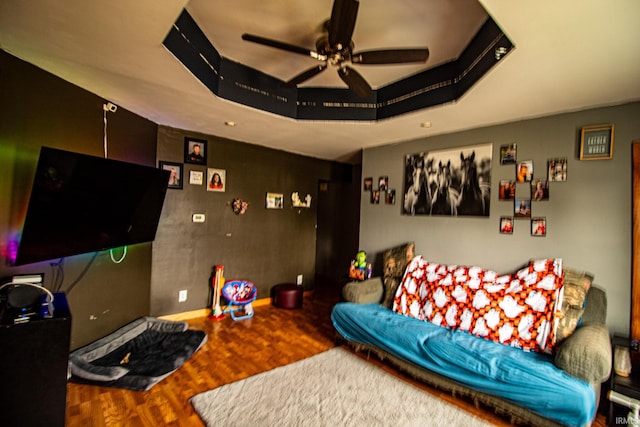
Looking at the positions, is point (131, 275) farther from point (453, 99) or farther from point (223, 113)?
point (453, 99)

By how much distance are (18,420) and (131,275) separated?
177 cm

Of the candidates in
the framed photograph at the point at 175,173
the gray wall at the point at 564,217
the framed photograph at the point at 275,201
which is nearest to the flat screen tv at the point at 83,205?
the framed photograph at the point at 175,173

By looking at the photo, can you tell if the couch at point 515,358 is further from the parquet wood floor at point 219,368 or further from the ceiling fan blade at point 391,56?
the ceiling fan blade at point 391,56

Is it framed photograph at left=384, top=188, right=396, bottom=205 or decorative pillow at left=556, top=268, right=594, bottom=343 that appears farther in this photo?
framed photograph at left=384, top=188, right=396, bottom=205

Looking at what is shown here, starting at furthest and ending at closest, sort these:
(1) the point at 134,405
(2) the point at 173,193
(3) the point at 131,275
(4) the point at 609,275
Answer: (2) the point at 173,193, (3) the point at 131,275, (4) the point at 609,275, (1) the point at 134,405

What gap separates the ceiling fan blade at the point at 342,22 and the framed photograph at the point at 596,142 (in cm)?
212

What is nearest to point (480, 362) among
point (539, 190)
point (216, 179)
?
point (539, 190)

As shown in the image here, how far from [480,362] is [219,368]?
6.83 ft

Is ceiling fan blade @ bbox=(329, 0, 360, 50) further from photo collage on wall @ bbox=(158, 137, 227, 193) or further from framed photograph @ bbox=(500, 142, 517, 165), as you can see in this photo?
photo collage on wall @ bbox=(158, 137, 227, 193)

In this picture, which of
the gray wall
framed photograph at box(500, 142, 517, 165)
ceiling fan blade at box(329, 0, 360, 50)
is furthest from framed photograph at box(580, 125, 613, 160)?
ceiling fan blade at box(329, 0, 360, 50)

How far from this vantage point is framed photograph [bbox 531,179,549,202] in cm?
248

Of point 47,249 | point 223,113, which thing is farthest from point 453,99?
point 47,249

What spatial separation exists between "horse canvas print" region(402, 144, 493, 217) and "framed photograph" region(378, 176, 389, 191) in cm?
27

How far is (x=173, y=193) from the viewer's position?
11.3 ft
